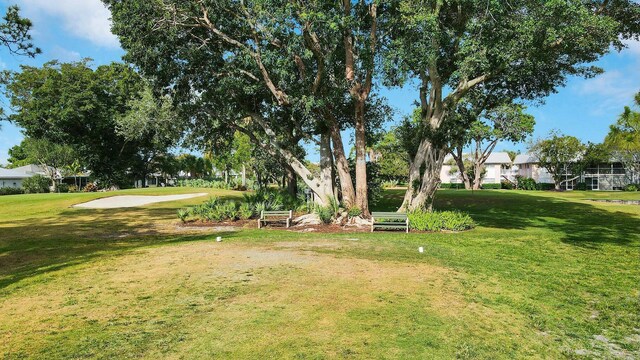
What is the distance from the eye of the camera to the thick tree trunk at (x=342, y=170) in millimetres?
18672

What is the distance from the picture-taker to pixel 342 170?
18.8 m

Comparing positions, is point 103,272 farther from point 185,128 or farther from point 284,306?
point 185,128

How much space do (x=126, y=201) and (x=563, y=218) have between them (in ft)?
94.3

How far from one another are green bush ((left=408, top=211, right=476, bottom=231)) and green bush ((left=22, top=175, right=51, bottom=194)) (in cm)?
5149

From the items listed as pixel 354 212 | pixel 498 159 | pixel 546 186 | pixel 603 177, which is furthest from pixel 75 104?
pixel 498 159

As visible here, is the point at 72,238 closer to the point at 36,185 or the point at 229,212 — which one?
the point at 229,212

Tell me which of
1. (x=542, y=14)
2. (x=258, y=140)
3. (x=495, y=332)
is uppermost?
(x=542, y=14)

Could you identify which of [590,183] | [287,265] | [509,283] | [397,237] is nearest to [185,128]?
[397,237]

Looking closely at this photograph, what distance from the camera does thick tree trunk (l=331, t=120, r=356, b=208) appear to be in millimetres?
18672

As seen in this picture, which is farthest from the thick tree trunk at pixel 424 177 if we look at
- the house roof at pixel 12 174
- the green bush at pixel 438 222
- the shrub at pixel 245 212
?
→ the house roof at pixel 12 174

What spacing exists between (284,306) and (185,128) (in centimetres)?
1934

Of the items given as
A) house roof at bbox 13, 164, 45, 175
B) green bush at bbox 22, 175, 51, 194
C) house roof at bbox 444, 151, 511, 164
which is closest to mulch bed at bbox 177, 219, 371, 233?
green bush at bbox 22, 175, 51, 194

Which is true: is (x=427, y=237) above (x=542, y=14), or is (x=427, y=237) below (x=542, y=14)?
below

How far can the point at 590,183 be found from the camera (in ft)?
200
